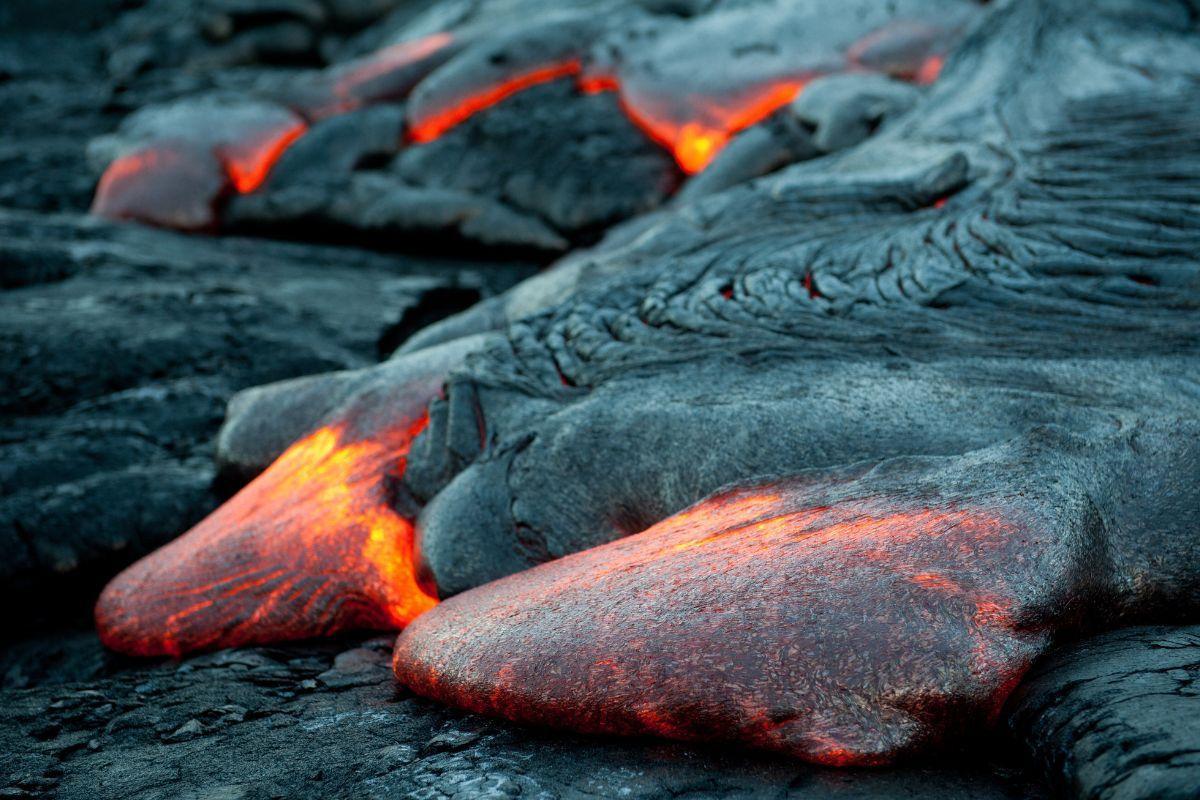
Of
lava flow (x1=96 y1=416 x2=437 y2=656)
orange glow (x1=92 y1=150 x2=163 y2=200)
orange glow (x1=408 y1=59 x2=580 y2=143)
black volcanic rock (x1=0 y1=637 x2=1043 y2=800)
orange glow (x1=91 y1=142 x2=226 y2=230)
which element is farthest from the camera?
orange glow (x1=408 y1=59 x2=580 y2=143)

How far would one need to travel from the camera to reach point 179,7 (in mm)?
12664

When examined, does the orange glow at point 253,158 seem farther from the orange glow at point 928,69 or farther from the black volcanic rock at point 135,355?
the orange glow at point 928,69

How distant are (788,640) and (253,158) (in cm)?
680

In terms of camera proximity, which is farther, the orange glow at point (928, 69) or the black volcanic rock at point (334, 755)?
the orange glow at point (928, 69)

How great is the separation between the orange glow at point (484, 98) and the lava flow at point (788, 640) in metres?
6.00

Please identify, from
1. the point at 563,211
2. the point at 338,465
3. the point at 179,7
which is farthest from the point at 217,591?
the point at 179,7

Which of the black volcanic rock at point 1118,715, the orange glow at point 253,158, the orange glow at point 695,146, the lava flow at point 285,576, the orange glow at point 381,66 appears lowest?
the lava flow at point 285,576

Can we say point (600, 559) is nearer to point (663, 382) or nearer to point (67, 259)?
point (663, 382)

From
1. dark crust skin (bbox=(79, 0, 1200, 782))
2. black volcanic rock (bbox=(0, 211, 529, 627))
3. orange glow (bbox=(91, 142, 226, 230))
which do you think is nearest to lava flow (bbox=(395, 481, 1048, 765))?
dark crust skin (bbox=(79, 0, 1200, 782))

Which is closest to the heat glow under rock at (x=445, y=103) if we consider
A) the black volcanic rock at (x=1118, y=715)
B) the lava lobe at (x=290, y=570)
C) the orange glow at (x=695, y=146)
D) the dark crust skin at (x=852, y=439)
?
the orange glow at (x=695, y=146)

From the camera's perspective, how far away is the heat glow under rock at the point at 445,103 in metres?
6.75

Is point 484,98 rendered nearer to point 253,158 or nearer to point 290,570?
point 253,158

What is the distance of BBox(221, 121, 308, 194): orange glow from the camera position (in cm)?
761

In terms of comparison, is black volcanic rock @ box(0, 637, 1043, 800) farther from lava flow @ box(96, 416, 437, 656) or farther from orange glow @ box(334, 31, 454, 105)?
orange glow @ box(334, 31, 454, 105)
